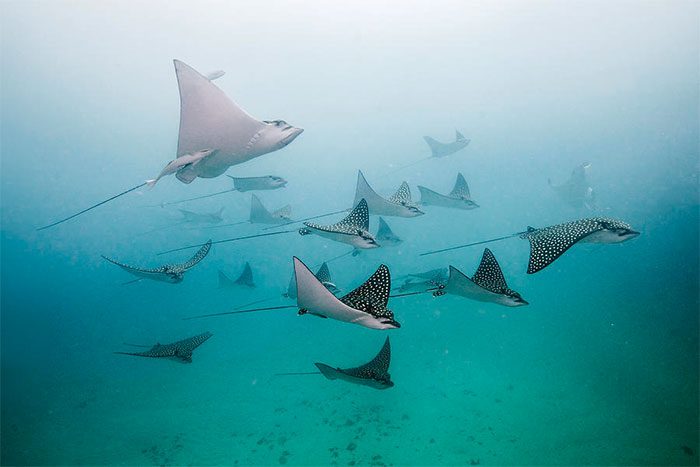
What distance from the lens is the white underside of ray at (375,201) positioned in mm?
6721

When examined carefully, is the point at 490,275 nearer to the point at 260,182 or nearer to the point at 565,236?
the point at 565,236

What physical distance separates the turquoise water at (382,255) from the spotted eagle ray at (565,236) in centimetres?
599

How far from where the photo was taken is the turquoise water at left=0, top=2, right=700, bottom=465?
928 centimetres

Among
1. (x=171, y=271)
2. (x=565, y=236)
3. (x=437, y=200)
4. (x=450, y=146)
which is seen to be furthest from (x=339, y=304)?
(x=450, y=146)

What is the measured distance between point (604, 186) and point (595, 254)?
2642cm

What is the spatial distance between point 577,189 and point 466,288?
16145 millimetres

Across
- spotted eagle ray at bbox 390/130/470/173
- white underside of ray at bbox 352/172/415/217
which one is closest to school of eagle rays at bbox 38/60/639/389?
white underside of ray at bbox 352/172/415/217

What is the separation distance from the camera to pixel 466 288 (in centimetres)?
415

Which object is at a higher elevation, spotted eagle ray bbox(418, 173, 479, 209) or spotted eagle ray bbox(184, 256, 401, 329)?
spotted eagle ray bbox(418, 173, 479, 209)

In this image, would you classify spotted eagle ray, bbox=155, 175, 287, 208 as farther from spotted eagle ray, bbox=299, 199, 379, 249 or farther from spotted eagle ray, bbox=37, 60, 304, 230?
spotted eagle ray, bbox=37, 60, 304, 230

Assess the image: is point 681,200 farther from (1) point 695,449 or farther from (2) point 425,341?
(1) point 695,449

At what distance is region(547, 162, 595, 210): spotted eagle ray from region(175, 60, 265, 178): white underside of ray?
1583cm

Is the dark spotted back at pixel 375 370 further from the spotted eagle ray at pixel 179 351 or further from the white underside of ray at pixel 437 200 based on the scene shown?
the white underside of ray at pixel 437 200

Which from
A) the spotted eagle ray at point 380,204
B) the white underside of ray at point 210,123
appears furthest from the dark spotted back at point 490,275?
the white underside of ray at point 210,123
